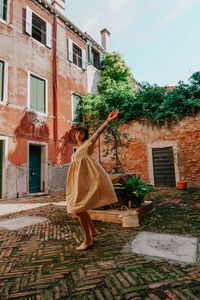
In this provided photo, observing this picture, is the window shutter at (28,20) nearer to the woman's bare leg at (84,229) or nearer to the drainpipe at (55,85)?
the drainpipe at (55,85)

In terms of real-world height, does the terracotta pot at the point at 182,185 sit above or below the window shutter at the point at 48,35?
below

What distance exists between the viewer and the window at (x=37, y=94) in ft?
29.3

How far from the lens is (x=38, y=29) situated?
9766mm

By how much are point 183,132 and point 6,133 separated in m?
8.05

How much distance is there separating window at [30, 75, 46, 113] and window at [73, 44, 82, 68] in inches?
142

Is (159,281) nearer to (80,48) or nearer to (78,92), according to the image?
(78,92)

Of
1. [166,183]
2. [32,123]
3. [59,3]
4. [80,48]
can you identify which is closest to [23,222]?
[32,123]

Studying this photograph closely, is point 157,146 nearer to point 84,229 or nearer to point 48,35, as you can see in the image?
point 84,229

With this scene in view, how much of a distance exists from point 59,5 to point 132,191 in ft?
41.0

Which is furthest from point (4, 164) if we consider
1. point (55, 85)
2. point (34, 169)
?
point (55, 85)

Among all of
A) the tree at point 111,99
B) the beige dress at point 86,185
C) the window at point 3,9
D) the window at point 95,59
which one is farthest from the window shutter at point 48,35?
the beige dress at point 86,185

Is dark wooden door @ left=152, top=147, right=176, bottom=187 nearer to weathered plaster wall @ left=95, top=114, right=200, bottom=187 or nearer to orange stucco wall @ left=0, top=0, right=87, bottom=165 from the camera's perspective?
weathered plaster wall @ left=95, top=114, right=200, bottom=187

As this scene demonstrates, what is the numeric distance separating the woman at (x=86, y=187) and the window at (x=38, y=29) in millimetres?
9892

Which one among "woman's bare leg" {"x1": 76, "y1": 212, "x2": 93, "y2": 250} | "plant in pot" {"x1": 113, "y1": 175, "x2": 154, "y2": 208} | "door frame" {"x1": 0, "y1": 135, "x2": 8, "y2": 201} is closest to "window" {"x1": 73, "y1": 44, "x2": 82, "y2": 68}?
"door frame" {"x1": 0, "y1": 135, "x2": 8, "y2": 201}
